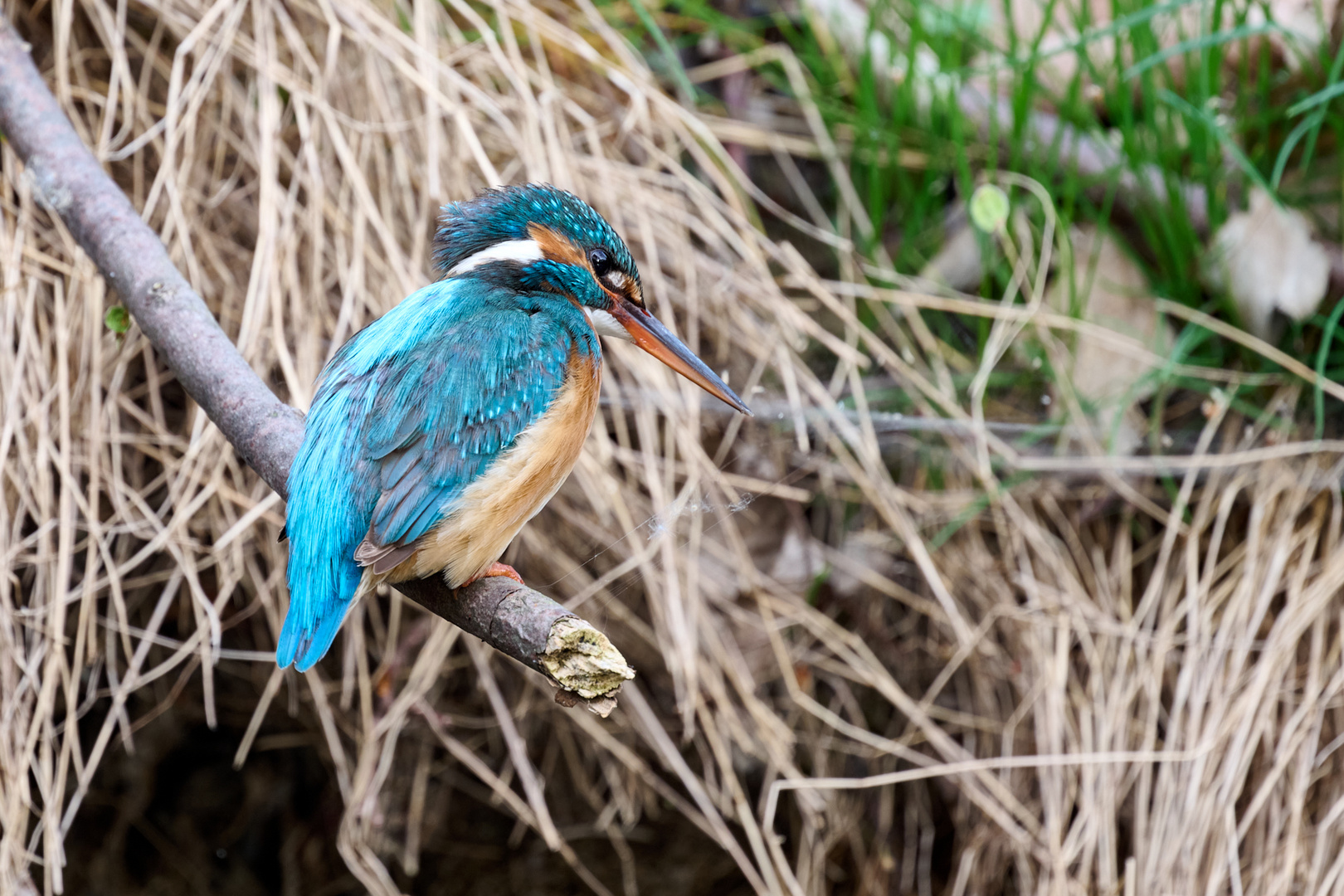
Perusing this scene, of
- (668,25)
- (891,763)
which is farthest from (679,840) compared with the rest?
(668,25)

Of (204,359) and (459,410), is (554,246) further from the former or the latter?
(204,359)

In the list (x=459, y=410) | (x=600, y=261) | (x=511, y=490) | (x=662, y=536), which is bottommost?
(x=662, y=536)

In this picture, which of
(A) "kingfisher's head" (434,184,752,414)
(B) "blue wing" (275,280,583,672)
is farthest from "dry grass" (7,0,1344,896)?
(B) "blue wing" (275,280,583,672)

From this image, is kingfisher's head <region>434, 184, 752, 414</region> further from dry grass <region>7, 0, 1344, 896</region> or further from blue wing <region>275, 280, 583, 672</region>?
dry grass <region>7, 0, 1344, 896</region>

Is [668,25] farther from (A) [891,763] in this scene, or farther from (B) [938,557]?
(A) [891,763]

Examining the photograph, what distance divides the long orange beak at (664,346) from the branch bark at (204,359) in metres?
0.45

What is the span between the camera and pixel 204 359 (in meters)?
1.38

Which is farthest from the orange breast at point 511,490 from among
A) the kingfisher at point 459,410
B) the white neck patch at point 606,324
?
the white neck patch at point 606,324

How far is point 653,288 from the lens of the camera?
2.10m

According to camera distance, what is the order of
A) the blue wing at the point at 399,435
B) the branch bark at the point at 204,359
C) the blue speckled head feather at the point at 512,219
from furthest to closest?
the blue speckled head feather at the point at 512,219 < the blue wing at the point at 399,435 < the branch bark at the point at 204,359

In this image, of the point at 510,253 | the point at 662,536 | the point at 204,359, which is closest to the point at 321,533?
the point at 204,359

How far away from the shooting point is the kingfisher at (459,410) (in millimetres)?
1312

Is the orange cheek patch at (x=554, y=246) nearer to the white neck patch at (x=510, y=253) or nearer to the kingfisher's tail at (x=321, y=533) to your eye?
the white neck patch at (x=510, y=253)

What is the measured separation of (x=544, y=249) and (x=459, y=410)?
30 centimetres
